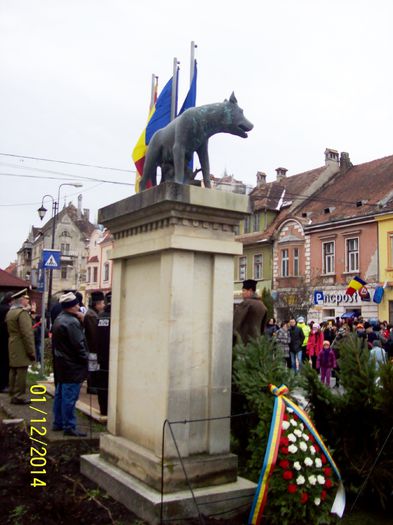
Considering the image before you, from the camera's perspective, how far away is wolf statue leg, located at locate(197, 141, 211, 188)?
4.93 meters

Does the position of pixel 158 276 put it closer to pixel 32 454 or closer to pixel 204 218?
pixel 204 218

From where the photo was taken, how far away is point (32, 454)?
5594mm

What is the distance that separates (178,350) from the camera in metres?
4.20

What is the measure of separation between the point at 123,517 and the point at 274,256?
33.8 meters

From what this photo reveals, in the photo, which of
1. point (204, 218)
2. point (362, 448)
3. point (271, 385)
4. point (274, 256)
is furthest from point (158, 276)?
point (274, 256)

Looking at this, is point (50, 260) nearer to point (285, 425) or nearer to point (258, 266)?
point (285, 425)

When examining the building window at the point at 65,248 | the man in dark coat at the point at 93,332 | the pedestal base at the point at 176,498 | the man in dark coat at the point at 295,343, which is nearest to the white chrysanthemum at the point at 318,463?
the pedestal base at the point at 176,498

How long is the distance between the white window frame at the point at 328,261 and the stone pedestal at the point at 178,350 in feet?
94.2

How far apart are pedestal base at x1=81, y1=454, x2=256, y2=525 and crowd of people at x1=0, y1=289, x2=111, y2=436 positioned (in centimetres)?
214

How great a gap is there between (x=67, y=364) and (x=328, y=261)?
A: 2777 cm

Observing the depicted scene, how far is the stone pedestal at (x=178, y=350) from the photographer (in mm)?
4160

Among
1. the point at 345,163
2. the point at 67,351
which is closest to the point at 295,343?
the point at 67,351
